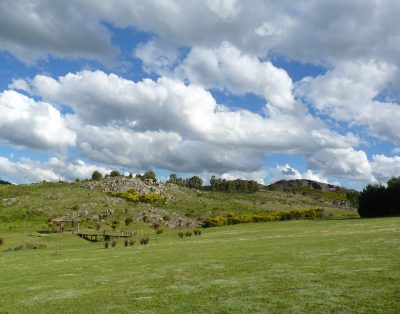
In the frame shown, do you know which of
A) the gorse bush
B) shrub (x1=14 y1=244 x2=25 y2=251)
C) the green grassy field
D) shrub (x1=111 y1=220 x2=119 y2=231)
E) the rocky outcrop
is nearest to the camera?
the green grassy field

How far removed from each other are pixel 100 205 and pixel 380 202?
193 feet

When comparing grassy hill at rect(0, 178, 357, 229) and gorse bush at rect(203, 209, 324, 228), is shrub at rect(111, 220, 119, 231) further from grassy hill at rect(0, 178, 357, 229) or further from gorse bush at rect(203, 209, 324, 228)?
gorse bush at rect(203, 209, 324, 228)

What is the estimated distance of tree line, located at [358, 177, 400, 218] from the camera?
82812 millimetres

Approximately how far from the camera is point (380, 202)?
83.9m

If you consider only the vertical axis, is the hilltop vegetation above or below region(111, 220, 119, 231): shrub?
above

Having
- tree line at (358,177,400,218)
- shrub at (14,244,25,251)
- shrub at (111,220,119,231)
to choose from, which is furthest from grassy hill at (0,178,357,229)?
shrub at (14,244,25,251)

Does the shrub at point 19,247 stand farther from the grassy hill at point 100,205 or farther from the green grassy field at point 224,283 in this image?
the grassy hill at point 100,205

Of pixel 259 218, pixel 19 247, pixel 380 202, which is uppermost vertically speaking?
pixel 380 202

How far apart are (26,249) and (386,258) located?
132ft

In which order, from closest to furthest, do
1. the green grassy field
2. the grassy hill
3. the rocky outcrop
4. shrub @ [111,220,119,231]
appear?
the green grassy field
shrub @ [111,220,119,231]
the grassy hill
the rocky outcrop

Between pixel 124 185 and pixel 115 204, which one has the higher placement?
pixel 124 185

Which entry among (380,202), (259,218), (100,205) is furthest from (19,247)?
(380,202)

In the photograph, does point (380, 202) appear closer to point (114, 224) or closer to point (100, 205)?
point (114, 224)

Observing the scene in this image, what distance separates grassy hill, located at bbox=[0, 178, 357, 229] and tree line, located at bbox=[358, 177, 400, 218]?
980 cm
